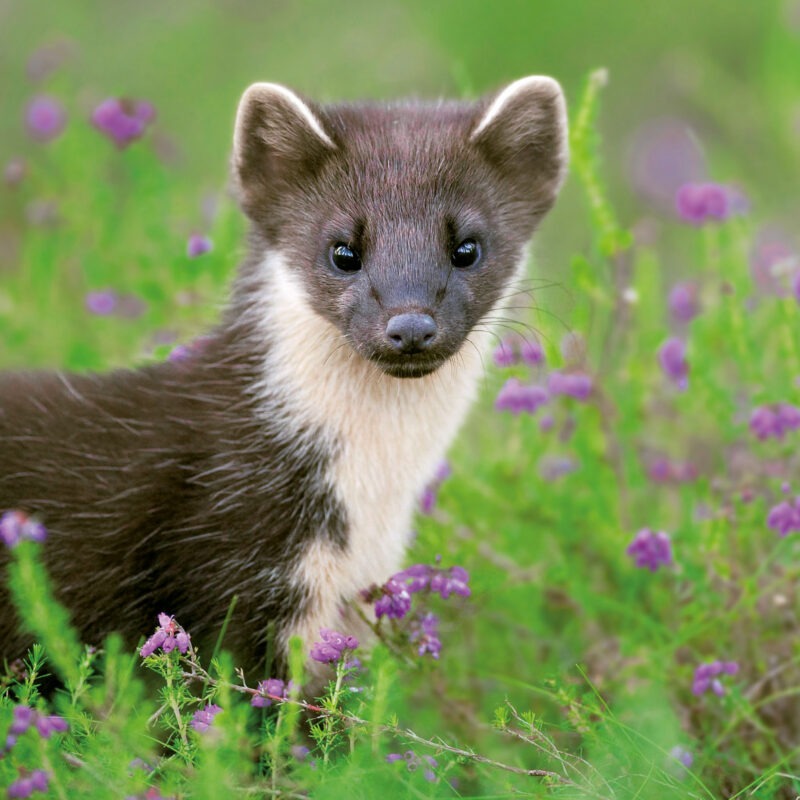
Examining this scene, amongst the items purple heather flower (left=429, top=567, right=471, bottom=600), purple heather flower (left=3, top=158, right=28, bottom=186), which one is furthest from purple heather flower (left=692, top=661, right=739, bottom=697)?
purple heather flower (left=3, top=158, right=28, bottom=186)

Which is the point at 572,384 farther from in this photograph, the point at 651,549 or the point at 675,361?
the point at 651,549

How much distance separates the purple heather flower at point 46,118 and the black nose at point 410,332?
3710 millimetres

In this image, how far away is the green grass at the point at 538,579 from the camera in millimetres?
3551

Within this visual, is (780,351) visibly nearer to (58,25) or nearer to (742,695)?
(742,695)

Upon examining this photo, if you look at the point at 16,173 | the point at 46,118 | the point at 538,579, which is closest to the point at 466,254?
the point at 538,579

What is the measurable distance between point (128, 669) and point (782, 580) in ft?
8.09

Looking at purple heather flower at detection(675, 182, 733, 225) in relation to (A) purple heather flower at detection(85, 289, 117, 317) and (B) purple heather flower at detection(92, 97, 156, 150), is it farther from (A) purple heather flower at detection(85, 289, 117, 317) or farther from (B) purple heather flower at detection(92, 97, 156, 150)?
(A) purple heather flower at detection(85, 289, 117, 317)

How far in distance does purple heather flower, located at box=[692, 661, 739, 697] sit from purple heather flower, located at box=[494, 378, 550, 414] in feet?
3.97

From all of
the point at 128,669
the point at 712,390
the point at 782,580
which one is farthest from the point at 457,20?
the point at 128,669

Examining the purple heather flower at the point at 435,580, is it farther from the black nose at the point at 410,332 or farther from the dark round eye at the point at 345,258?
the dark round eye at the point at 345,258

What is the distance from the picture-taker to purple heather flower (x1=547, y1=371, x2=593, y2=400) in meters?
5.38

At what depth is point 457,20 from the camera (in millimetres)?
12297

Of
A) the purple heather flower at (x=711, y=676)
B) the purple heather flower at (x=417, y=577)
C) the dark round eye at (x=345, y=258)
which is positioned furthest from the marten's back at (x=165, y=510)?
the purple heather flower at (x=711, y=676)

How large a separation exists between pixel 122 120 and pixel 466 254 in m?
2.55
